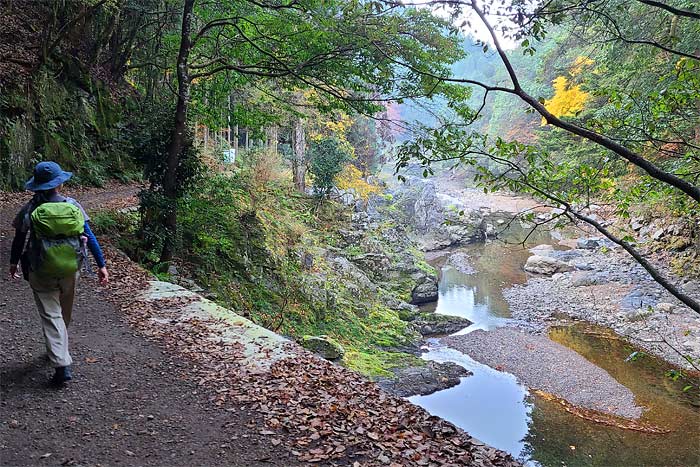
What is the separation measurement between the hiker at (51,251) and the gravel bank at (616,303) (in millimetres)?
12555

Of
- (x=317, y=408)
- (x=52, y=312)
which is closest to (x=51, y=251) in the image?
(x=52, y=312)

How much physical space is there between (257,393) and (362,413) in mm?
1045

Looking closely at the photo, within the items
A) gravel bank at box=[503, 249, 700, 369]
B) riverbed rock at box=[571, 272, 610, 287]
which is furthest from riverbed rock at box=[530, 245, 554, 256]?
riverbed rock at box=[571, 272, 610, 287]

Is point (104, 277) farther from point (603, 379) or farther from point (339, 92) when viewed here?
point (603, 379)

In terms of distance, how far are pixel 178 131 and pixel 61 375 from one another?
5232 millimetres

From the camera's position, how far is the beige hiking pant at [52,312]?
12.2ft

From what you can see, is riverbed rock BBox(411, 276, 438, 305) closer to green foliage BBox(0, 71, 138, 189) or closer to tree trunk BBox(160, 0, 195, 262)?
green foliage BBox(0, 71, 138, 189)

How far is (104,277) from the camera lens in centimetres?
406

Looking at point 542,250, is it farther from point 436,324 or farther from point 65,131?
point 65,131

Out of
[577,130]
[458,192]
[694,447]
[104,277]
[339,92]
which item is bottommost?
[694,447]

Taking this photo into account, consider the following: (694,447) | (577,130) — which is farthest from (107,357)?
(694,447)

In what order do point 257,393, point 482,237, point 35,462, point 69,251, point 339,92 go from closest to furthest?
point 35,462 → point 69,251 → point 257,393 → point 339,92 → point 482,237

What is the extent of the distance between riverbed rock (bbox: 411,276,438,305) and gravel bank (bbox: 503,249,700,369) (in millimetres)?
3302

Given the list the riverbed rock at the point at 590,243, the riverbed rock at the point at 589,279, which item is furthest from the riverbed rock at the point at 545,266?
the riverbed rock at the point at 590,243
